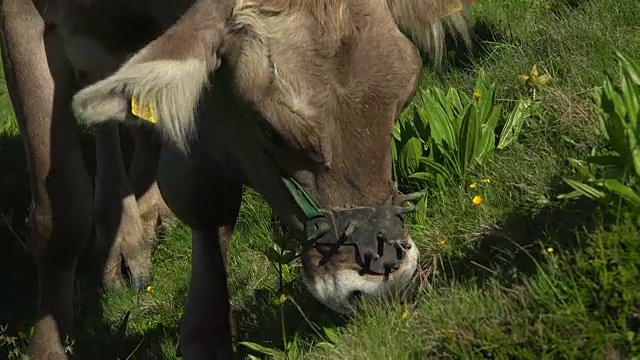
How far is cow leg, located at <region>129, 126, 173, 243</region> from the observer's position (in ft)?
25.8

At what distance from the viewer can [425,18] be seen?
5242mm

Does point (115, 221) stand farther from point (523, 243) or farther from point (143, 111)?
point (523, 243)

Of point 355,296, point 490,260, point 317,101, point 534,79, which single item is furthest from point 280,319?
point 534,79

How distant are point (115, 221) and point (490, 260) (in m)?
3.56

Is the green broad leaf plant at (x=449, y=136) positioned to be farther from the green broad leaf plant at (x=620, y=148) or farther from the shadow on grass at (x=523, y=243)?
the green broad leaf plant at (x=620, y=148)

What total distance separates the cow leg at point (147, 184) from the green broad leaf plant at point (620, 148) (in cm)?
431

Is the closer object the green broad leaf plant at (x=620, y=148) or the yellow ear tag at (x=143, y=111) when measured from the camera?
the green broad leaf plant at (x=620, y=148)

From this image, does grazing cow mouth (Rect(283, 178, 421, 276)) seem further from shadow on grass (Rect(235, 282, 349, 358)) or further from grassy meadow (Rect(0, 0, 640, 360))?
shadow on grass (Rect(235, 282, 349, 358))

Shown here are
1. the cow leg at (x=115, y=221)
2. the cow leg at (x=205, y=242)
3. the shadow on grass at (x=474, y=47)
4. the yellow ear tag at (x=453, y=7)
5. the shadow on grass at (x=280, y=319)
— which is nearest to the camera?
the shadow on grass at (x=280, y=319)

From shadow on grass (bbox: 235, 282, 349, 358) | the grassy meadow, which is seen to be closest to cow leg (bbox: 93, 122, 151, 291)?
the grassy meadow

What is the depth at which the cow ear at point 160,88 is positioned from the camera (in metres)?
4.36

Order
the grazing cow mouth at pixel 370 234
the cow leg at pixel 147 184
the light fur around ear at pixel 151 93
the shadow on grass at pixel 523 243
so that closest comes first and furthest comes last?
1. the shadow on grass at pixel 523 243
2. the light fur around ear at pixel 151 93
3. the grazing cow mouth at pixel 370 234
4. the cow leg at pixel 147 184

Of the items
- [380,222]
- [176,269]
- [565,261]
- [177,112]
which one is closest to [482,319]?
[565,261]

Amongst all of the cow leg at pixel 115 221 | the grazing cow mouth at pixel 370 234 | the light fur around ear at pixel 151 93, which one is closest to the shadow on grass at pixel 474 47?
the cow leg at pixel 115 221
